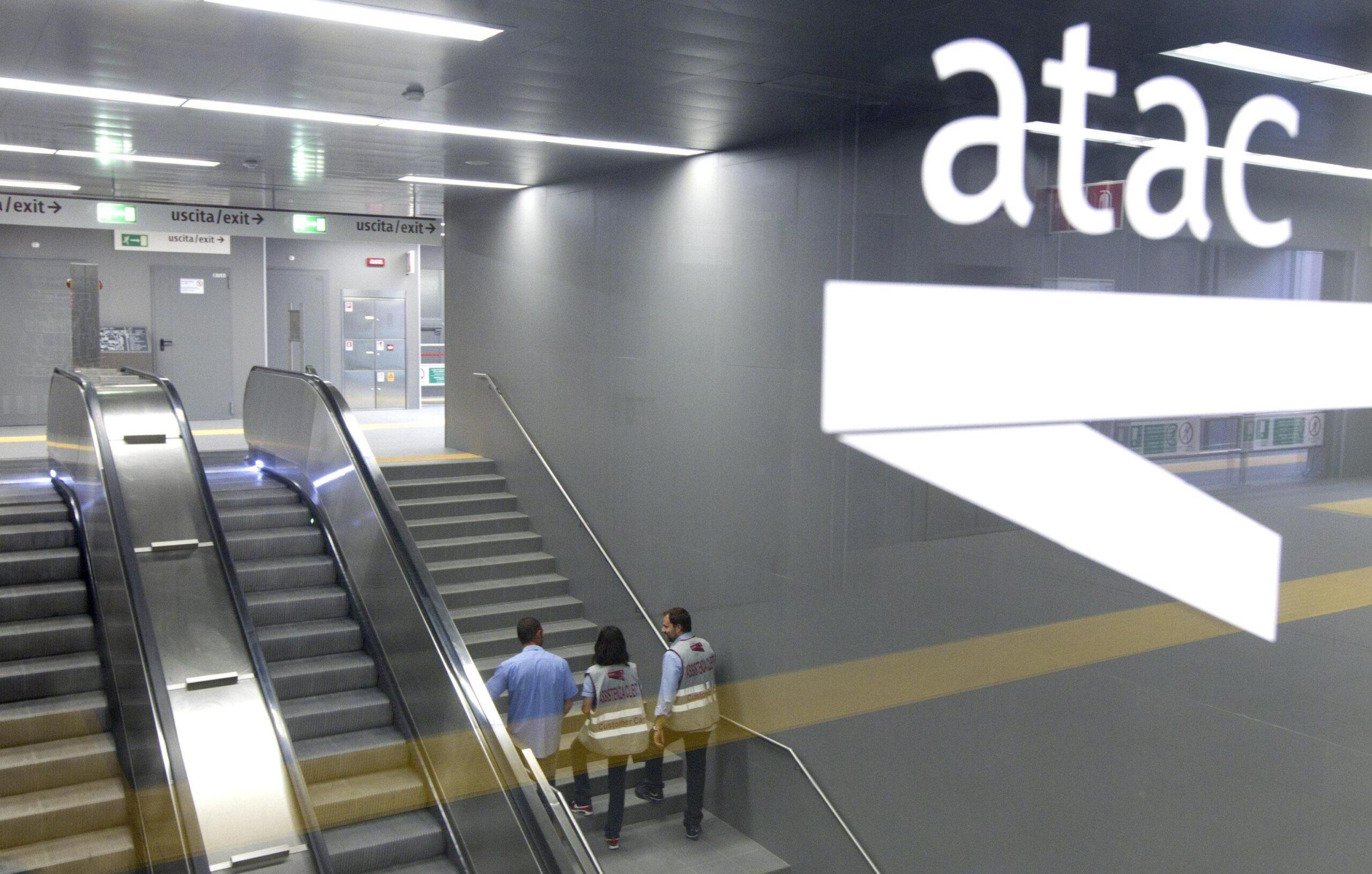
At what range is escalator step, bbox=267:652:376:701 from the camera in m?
6.14

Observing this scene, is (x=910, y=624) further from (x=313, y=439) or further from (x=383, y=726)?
(x=313, y=439)

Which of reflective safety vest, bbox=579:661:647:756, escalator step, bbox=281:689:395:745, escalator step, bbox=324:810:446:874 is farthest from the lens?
reflective safety vest, bbox=579:661:647:756

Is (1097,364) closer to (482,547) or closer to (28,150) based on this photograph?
(482,547)

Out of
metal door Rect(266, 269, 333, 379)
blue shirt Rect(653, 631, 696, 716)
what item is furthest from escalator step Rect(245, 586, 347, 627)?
metal door Rect(266, 269, 333, 379)

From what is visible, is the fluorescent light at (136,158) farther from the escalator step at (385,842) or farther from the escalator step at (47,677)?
the escalator step at (385,842)

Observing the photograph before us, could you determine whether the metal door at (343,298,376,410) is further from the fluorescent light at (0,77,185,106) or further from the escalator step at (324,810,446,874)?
the escalator step at (324,810,446,874)

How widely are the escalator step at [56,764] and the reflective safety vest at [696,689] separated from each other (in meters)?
3.28

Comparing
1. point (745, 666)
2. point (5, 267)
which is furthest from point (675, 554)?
point (5, 267)

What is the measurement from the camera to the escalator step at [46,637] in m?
5.66

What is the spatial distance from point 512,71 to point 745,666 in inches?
152

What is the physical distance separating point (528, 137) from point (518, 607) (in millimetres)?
3727

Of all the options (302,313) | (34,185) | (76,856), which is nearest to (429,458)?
(34,185)

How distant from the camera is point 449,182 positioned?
920 cm

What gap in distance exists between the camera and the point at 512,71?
5.13 m
